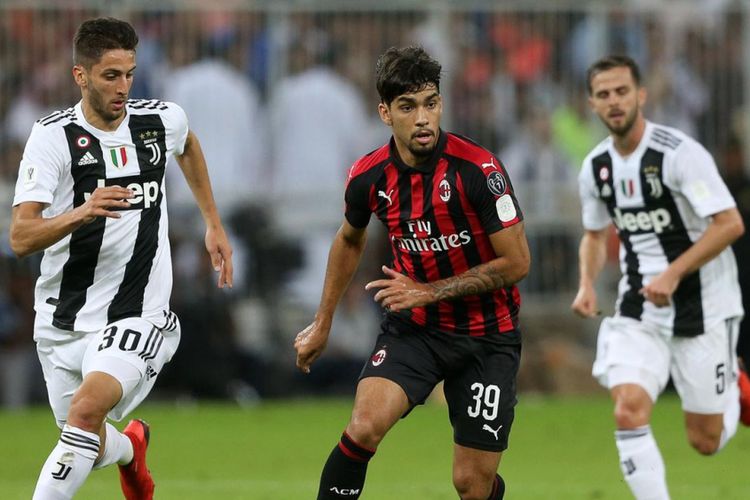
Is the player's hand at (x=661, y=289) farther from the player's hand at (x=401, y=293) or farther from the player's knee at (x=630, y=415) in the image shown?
the player's hand at (x=401, y=293)

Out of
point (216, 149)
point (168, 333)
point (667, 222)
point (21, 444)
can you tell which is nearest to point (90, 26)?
point (168, 333)

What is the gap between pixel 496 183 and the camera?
7.77 meters

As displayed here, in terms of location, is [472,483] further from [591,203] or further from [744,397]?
[744,397]

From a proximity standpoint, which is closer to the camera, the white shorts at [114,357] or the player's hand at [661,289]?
the white shorts at [114,357]

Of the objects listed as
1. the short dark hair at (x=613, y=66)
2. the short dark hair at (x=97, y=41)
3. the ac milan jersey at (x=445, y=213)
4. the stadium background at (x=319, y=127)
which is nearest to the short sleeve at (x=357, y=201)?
the ac milan jersey at (x=445, y=213)

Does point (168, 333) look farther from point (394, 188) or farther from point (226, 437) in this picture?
point (226, 437)

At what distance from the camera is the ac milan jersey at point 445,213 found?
779 centimetres

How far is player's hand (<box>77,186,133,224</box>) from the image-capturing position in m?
7.45

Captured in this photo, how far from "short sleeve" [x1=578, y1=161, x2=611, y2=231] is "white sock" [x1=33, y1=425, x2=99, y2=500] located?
3632 millimetres

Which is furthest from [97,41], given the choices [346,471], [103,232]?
[346,471]

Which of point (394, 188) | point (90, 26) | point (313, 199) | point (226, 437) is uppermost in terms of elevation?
point (90, 26)

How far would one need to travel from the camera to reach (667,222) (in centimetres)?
952

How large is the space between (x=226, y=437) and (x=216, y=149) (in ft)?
11.3

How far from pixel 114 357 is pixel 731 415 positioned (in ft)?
12.8
